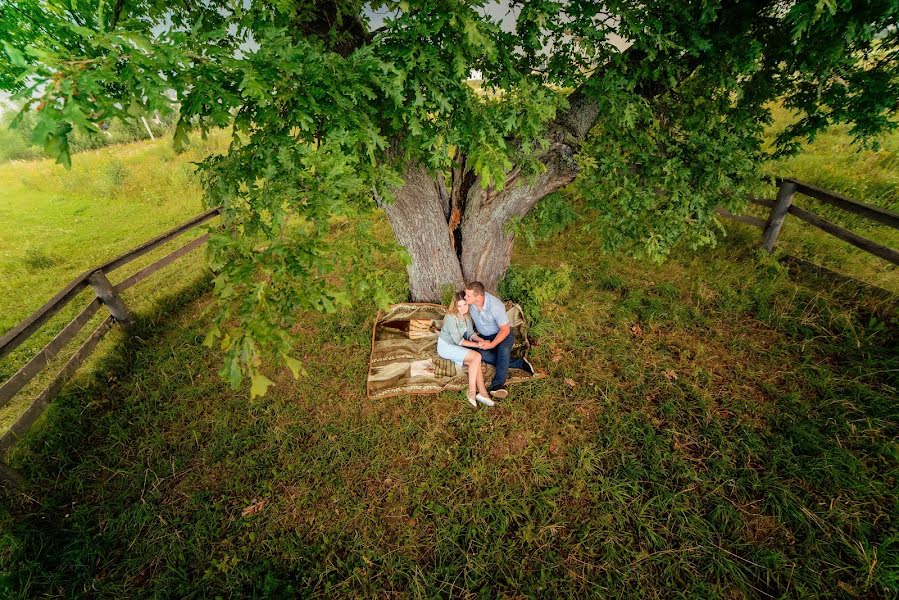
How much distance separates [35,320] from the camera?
15.0 feet

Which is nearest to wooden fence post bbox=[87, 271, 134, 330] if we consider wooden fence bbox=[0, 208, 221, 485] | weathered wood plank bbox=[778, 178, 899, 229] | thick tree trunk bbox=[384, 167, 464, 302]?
wooden fence bbox=[0, 208, 221, 485]

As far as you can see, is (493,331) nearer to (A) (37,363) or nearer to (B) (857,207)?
(B) (857,207)

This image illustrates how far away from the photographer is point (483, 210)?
563 centimetres

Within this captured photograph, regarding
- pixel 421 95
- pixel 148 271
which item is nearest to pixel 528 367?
pixel 421 95

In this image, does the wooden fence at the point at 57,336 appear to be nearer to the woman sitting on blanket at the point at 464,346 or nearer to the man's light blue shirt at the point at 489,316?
the woman sitting on blanket at the point at 464,346

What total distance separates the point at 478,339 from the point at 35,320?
18.7ft

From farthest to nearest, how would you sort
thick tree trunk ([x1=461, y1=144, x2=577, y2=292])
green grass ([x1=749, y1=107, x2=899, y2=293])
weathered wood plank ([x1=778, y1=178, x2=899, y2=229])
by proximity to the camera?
green grass ([x1=749, y1=107, x2=899, y2=293])
thick tree trunk ([x1=461, y1=144, x2=577, y2=292])
weathered wood plank ([x1=778, y1=178, x2=899, y2=229])

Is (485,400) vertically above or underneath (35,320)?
underneath

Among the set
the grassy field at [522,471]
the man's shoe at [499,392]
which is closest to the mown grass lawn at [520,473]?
the grassy field at [522,471]

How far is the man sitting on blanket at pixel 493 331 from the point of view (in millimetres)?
4801

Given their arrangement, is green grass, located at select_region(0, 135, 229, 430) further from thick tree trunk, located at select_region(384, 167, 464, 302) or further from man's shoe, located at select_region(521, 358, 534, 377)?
man's shoe, located at select_region(521, 358, 534, 377)

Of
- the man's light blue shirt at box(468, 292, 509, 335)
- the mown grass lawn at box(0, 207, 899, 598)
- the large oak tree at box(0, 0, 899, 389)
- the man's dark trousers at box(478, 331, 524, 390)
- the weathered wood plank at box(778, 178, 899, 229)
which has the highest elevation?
the large oak tree at box(0, 0, 899, 389)

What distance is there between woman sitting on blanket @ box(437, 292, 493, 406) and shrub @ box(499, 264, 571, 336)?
1.40m

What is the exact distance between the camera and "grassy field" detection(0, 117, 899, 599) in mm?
3439
